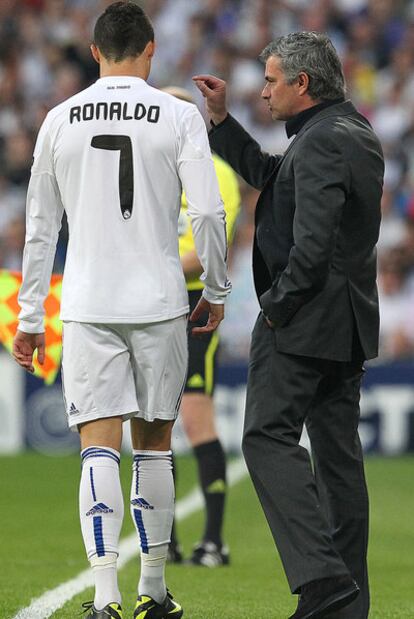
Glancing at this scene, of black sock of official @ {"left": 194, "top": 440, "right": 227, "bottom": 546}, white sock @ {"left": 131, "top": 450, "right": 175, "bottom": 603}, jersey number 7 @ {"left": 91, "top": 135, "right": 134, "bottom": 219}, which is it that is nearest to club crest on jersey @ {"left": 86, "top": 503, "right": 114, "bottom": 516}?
white sock @ {"left": 131, "top": 450, "right": 175, "bottom": 603}

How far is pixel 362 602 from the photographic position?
4.81 m

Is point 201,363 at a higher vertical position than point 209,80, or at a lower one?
lower

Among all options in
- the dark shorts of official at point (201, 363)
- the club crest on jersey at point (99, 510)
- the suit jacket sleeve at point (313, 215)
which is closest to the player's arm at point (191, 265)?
the dark shorts of official at point (201, 363)

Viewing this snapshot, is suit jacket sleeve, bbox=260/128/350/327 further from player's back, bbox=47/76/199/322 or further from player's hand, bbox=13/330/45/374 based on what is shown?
player's hand, bbox=13/330/45/374

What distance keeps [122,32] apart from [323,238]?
1.04 metres

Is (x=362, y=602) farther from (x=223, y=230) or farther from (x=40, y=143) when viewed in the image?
(x=40, y=143)

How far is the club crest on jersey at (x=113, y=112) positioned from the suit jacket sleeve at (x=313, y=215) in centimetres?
54

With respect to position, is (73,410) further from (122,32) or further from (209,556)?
(209,556)

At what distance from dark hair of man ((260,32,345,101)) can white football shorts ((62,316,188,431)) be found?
38.3 inches

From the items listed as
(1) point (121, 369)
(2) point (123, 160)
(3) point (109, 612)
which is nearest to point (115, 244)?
(2) point (123, 160)

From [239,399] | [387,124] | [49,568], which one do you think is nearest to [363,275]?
→ [49,568]

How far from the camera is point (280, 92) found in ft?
15.7

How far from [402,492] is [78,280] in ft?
18.9

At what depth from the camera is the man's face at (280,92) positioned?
475 centimetres
